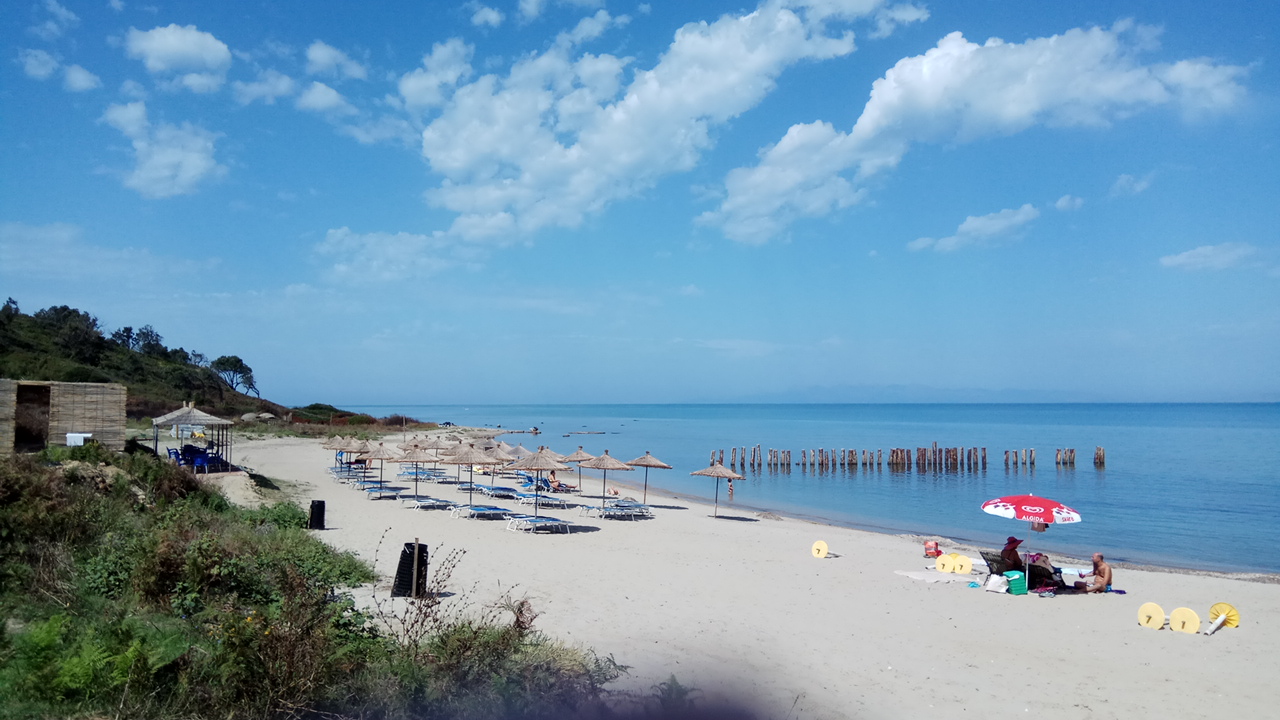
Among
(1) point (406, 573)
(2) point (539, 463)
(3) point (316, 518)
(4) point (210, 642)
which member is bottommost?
(3) point (316, 518)

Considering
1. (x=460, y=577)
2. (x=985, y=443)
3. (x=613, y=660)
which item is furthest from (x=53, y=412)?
(x=985, y=443)

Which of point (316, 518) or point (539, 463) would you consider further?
point (539, 463)

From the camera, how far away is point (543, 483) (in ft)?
80.2

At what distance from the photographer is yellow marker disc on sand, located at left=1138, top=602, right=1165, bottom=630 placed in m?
9.66

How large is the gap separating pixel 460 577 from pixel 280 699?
630 centimetres

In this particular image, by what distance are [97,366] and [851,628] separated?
52.1m

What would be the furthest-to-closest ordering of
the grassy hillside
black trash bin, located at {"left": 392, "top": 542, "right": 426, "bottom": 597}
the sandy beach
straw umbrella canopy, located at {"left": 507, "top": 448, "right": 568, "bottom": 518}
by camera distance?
the grassy hillside, straw umbrella canopy, located at {"left": 507, "top": 448, "right": 568, "bottom": 518}, black trash bin, located at {"left": 392, "top": 542, "right": 426, "bottom": 597}, the sandy beach

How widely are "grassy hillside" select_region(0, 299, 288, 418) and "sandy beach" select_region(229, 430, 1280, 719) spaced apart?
30.1 meters

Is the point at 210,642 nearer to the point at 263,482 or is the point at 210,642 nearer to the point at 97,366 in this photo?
the point at 263,482

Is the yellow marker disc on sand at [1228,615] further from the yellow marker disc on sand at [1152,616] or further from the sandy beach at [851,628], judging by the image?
the yellow marker disc on sand at [1152,616]

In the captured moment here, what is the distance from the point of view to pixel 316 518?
1395cm

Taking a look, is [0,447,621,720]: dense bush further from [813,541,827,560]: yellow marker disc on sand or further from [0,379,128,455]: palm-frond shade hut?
[0,379,128,455]: palm-frond shade hut

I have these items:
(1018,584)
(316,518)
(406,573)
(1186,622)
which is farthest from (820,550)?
(316,518)

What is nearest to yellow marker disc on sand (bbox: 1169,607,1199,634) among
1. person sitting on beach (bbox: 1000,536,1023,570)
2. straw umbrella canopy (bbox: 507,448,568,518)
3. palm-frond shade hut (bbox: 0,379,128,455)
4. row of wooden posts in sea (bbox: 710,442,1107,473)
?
person sitting on beach (bbox: 1000,536,1023,570)
